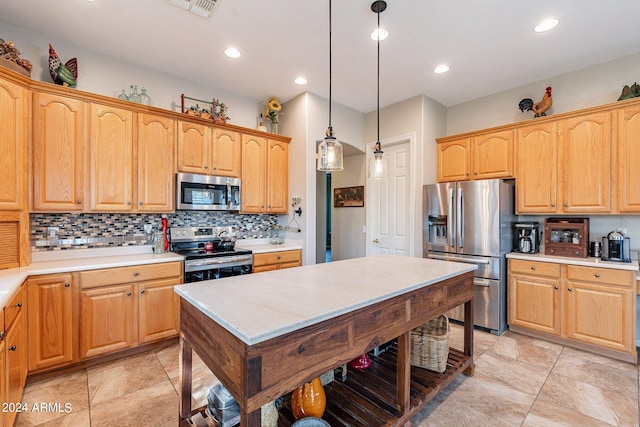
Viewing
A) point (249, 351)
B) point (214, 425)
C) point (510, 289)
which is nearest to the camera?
point (249, 351)

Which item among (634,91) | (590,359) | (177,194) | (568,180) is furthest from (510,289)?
(177,194)

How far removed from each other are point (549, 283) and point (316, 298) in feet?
9.47

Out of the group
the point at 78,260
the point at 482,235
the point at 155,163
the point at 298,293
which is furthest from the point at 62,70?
the point at 482,235

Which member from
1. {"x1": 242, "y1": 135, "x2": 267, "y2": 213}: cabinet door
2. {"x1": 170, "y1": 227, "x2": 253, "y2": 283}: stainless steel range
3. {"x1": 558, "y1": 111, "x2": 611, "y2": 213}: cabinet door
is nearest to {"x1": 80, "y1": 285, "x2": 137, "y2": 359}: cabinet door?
{"x1": 170, "y1": 227, "x2": 253, "y2": 283}: stainless steel range

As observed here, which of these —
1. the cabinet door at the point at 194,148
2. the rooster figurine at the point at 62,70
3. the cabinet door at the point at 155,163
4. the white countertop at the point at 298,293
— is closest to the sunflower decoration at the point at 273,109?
the cabinet door at the point at 194,148

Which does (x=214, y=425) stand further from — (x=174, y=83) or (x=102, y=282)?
(x=174, y=83)

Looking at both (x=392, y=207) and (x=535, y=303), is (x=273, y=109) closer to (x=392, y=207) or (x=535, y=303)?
(x=392, y=207)

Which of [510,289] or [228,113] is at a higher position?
[228,113]

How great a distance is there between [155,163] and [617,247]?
15.3 ft

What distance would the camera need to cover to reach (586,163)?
298 cm

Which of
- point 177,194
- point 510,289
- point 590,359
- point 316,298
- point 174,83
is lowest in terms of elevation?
point 590,359

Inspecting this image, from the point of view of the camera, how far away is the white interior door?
414 cm

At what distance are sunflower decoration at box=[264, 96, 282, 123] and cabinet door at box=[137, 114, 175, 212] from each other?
1.29 metres

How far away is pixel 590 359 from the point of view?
271cm
